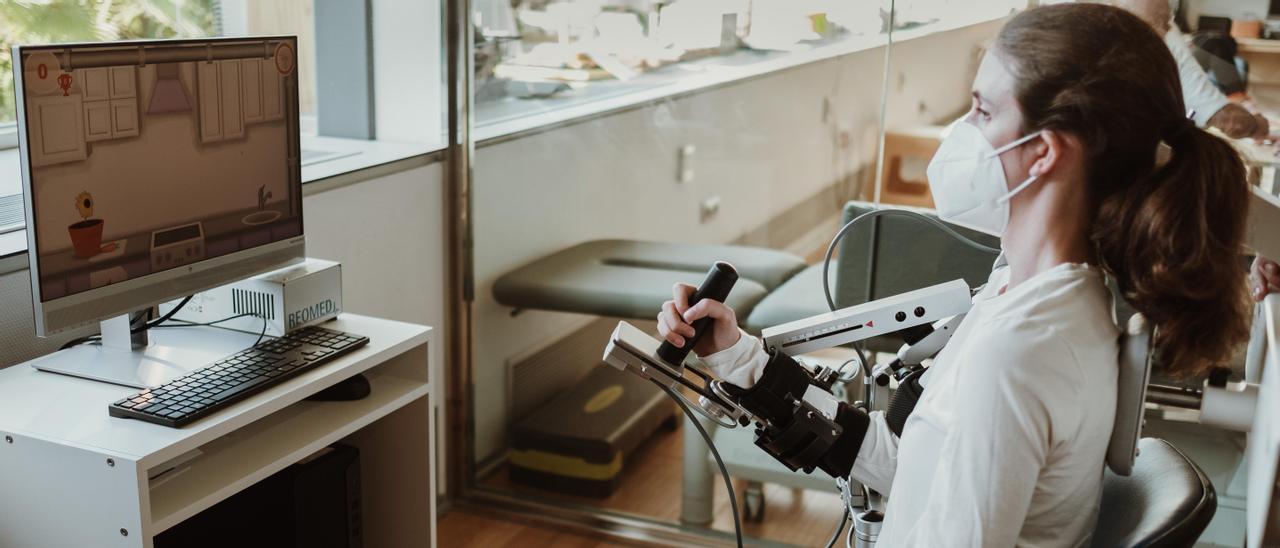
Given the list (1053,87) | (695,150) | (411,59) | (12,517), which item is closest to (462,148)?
(411,59)

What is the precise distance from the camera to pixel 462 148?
2.80m

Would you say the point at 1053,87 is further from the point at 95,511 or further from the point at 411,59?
the point at 411,59

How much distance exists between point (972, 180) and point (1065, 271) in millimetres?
153

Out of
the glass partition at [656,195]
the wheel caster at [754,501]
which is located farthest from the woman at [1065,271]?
the wheel caster at [754,501]

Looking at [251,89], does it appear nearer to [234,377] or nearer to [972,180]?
[234,377]

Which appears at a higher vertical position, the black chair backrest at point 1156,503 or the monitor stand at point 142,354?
the black chair backrest at point 1156,503

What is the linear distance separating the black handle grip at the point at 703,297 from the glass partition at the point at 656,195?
116 cm

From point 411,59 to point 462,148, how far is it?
0.82 feet

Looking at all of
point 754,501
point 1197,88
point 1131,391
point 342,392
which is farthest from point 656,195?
point 1131,391

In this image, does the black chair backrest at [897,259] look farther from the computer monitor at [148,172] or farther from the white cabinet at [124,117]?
the white cabinet at [124,117]

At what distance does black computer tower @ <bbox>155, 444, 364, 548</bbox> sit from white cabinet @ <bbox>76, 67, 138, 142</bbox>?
623mm

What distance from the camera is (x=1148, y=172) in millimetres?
1205

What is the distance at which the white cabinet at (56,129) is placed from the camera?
1.46m

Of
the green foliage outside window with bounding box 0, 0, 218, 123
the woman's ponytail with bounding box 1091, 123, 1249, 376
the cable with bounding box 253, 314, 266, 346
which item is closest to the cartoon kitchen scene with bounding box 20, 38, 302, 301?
the cable with bounding box 253, 314, 266, 346
